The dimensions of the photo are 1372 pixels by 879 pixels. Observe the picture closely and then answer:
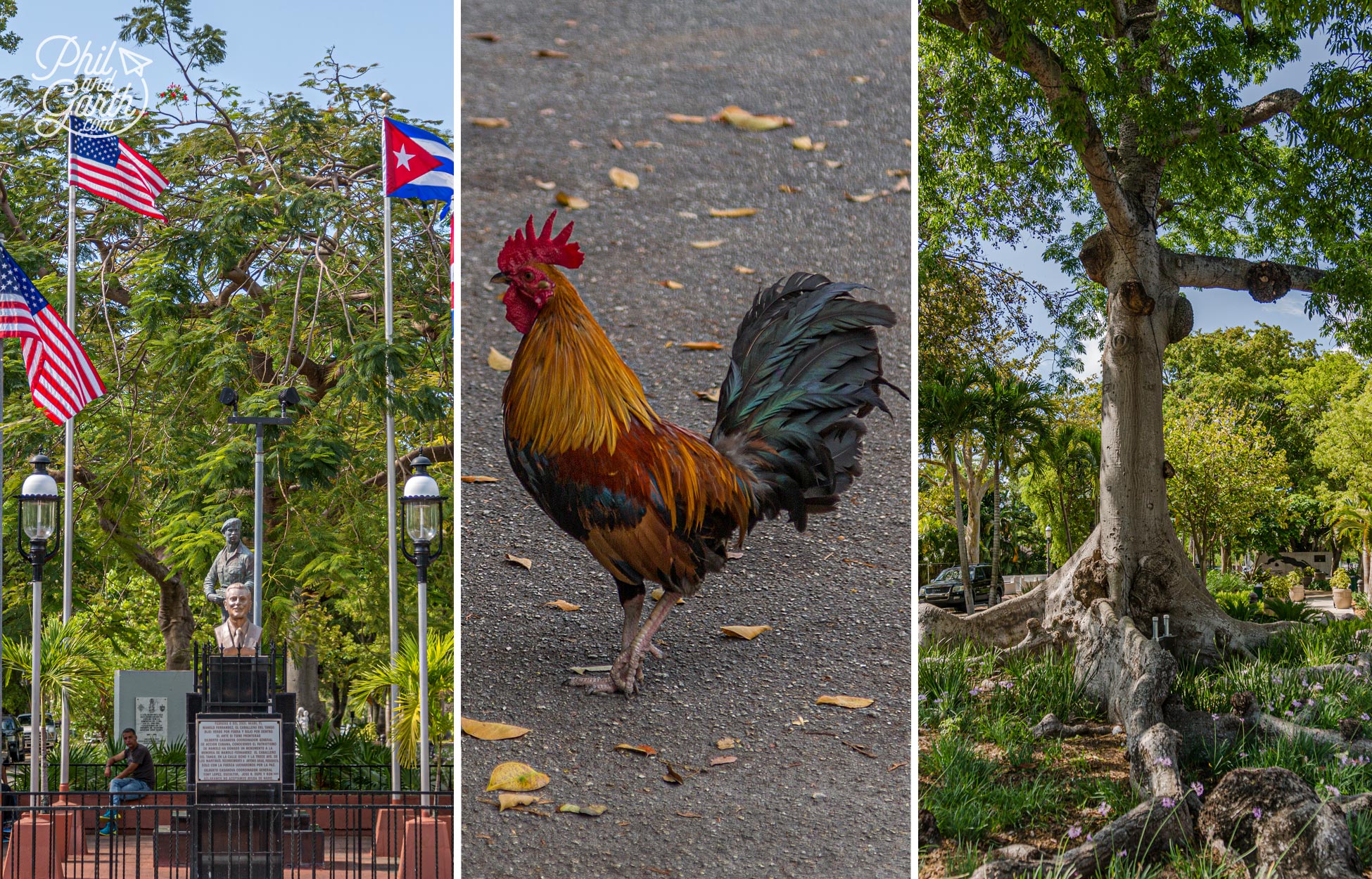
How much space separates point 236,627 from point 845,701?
6.77 meters

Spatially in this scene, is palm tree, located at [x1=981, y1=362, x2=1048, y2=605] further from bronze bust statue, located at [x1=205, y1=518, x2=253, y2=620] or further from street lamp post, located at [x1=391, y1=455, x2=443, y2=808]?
bronze bust statue, located at [x1=205, y1=518, x2=253, y2=620]

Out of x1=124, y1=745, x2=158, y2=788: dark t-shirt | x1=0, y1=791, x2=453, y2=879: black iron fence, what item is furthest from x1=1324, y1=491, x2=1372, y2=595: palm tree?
x1=124, y1=745, x2=158, y2=788: dark t-shirt

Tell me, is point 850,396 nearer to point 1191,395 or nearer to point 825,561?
point 825,561

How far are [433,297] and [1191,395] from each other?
16756mm

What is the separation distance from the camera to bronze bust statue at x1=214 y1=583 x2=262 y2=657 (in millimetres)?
9062

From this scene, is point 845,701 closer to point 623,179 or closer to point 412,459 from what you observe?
point 623,179

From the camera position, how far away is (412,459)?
44.9 ft

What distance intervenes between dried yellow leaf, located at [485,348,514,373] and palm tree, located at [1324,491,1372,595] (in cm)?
1743

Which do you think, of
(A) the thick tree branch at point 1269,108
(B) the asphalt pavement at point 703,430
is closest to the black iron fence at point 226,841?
(B) the asphalt pavement at point 703,430

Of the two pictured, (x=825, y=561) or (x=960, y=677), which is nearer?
(x=825, y=561)

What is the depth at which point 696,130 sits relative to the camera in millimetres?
4191

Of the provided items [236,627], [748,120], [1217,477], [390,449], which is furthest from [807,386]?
[1217,477]

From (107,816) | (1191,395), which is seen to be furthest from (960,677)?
(1191,395)

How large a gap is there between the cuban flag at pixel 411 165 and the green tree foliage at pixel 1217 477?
13149 mm
